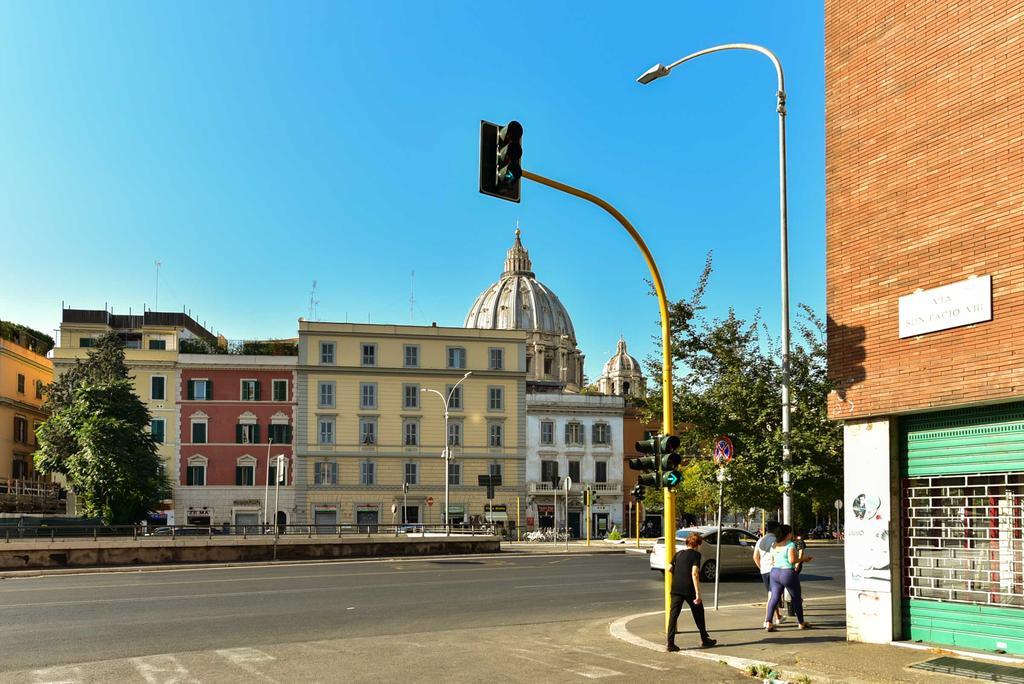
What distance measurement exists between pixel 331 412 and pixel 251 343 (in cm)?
1040

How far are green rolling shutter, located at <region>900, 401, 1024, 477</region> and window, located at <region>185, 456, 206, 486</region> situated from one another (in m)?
57.3

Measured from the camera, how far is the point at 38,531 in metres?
36.0

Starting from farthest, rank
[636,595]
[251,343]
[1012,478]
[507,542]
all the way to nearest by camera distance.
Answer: [251,343]
[507,542]
[636,595]
[1012,478]

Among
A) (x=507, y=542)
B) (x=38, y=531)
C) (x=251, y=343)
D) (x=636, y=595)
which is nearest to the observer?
(x=636, y=595)

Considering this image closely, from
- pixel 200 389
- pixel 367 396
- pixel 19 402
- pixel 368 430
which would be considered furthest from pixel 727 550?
pixel 19 402

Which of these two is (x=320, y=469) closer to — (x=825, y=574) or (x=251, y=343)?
(x=251, y=343)

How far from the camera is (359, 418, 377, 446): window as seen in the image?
6650 centimetres

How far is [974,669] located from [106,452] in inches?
1950

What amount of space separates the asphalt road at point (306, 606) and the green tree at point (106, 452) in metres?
26.1

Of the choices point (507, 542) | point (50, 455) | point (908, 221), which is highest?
point (908, 221)

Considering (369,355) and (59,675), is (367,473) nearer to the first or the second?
(369,355)

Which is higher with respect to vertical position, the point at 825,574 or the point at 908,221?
the point at 908,221

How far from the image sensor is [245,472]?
65.5 m

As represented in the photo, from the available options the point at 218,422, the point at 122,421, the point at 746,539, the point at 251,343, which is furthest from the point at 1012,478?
the point at 251,343
